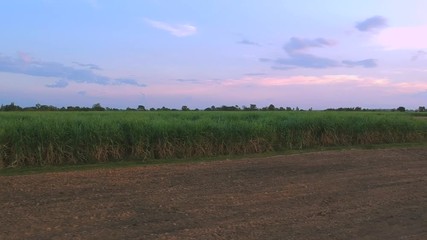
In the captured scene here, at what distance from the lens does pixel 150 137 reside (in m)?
16.9

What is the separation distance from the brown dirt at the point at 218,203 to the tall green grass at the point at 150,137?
8.70ft

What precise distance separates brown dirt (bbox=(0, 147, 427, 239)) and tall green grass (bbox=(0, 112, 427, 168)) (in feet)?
8.70

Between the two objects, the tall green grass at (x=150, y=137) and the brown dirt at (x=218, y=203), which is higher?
the tall green grass at (x=150, y=137)

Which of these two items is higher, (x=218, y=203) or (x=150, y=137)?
(x=150, y=137)

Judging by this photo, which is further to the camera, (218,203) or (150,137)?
(150,137)

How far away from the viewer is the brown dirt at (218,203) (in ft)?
23.0

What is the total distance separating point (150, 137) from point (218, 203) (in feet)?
27.2

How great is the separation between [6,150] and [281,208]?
9.57m

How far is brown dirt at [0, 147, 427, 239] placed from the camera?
6996 millimetres

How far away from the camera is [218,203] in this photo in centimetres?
899

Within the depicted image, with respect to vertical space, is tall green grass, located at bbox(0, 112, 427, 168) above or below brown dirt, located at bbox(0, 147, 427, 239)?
above

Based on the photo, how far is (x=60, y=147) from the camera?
14938mm

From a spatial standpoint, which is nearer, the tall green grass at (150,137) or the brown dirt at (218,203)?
the brown dirt at (218,203)

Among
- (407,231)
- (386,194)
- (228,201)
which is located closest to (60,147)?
(228,201)
